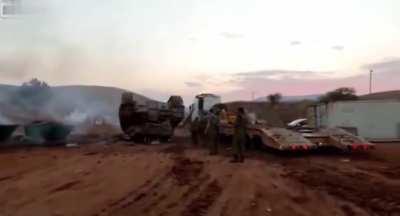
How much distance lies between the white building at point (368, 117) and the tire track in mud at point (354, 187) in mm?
15257

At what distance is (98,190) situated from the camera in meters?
10.7

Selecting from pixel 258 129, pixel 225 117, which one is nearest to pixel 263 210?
pixel 258 129

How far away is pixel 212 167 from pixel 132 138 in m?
12.6

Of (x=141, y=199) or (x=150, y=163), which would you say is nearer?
(x=141, y=199)

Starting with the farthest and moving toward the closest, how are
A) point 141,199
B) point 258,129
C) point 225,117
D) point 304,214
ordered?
point 225,117
point 258,129
point 141,199
point 304,214

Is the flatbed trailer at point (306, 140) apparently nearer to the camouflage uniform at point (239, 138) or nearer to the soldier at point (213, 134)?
the camouflage uniform at point (239, 138)

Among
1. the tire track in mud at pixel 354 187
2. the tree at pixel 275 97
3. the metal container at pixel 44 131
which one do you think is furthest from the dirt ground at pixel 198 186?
the tree at pixel 275 97

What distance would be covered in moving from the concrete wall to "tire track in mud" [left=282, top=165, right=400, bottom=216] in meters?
15.3

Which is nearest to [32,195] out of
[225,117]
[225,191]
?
[225,191]

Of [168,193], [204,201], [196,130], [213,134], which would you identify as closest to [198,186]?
[168,193]

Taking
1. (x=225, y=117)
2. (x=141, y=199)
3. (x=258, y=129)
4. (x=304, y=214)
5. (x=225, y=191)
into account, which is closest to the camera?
(x=304, y=214)

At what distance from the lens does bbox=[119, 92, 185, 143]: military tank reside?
27.0 m

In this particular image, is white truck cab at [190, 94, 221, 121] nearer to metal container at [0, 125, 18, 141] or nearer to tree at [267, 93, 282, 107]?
metal container at [0, 125, 18, 141]

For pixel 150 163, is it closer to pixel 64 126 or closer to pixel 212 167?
pixel 212 167
